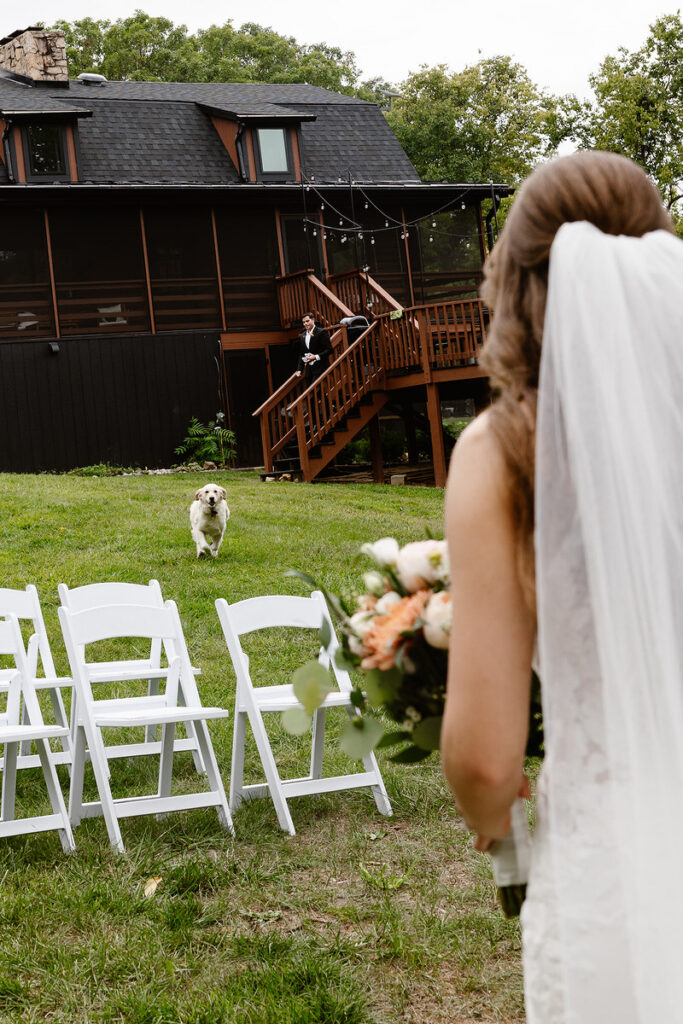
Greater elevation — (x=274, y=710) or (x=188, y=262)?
(x=188, y=262)

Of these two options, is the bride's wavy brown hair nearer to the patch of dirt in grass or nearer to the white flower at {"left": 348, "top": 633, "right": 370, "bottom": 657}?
the white flower at {"left": 348, "top": 633, "right": 370, "bottom": 657}

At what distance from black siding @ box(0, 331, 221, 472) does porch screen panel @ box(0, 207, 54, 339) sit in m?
0.74

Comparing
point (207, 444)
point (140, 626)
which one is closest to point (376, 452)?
point (207, 444)

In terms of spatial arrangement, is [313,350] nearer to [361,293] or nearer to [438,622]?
[361,293]

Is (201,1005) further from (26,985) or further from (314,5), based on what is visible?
(314,5)

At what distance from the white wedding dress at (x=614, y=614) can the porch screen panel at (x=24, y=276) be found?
22.9 meters

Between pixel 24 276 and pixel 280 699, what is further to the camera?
pixel 24 276

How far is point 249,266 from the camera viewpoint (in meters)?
26.0

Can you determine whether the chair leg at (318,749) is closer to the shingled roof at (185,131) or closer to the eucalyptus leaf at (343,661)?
the eucalyptus leaf at (343,661)

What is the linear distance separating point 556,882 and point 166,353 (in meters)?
22.8

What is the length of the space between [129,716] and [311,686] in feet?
10.7

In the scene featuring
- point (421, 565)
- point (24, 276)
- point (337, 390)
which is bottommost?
point (421, 565)

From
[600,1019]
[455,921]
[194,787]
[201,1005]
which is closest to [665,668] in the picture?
[600,1019]

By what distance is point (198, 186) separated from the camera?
2416cm
